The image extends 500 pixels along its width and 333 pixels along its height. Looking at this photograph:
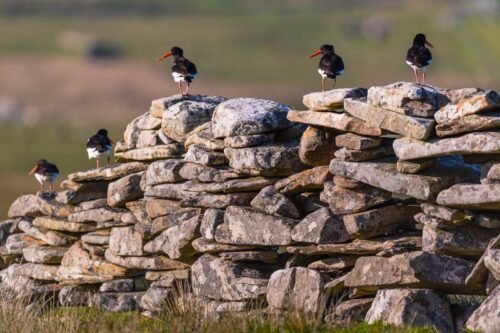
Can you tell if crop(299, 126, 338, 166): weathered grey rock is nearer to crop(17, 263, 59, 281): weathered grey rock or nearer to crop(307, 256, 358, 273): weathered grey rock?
crop(307, 256, 358, 273): weathered grey rock

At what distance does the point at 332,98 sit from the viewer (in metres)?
20.4

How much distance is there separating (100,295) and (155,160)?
9.61ft

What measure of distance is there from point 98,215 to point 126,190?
914mm

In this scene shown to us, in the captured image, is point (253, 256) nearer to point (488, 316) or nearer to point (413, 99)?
point (413, 99)

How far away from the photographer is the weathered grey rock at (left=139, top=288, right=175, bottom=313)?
2181 centimetres

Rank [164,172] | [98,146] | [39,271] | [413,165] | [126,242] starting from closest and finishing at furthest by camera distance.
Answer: [413,165] < [164,172] < [126,242] < [39,271] < [98,146]

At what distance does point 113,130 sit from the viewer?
150m

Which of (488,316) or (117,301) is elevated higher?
(117,301)

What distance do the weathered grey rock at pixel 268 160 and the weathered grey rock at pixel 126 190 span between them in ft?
10.7

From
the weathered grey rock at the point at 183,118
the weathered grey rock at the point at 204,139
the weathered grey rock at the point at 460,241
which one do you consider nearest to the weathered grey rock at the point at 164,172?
the weathered grey rock at the point at 204,139

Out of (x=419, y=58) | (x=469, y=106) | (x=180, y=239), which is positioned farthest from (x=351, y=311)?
(x=419, y=58)

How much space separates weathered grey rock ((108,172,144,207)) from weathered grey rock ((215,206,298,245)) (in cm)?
321

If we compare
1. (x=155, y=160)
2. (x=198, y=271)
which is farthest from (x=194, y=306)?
(x=155, y=160)

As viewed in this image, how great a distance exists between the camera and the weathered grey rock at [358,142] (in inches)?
771
